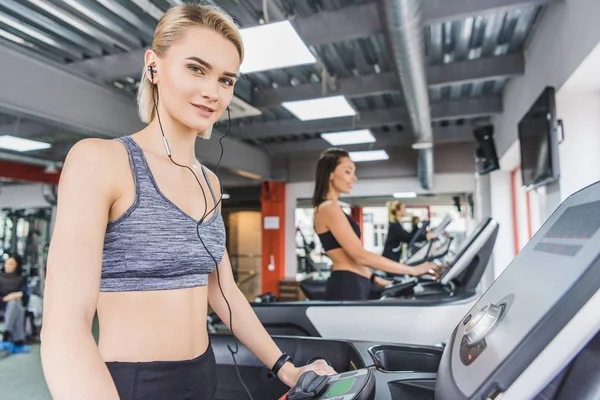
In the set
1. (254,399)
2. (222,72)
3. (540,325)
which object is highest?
(222,72)

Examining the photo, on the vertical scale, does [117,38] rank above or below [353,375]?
above

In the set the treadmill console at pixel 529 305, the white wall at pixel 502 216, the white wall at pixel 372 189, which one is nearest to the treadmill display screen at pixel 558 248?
the treadmill console at pixel 529 305

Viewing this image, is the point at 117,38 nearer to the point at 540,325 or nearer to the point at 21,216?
the point at 540,325

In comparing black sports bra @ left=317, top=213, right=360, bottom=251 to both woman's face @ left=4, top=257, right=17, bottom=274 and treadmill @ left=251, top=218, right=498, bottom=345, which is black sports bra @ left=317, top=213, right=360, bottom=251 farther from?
woman's face @ left=4, top=257, right=17, bottom=274

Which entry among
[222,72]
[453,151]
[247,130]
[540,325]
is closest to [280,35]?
[222,72]

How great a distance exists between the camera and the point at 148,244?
0.76m

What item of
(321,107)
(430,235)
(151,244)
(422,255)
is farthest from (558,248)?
(321,107)

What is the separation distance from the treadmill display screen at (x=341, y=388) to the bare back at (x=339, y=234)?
1741 mm

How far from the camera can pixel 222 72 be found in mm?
902

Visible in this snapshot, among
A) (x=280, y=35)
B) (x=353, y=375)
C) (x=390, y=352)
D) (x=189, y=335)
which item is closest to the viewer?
(x=353, y=375)

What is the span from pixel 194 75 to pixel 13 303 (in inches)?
268

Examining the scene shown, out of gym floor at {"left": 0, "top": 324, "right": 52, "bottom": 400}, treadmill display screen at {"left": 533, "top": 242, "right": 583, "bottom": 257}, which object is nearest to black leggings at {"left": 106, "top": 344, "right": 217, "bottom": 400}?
treadmill display screen at {"left": 533, "top": 242, "right": 583, "bottom": 257}

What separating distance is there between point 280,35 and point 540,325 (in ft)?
9.72

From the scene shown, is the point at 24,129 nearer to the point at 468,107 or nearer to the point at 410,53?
the point at 410,53
